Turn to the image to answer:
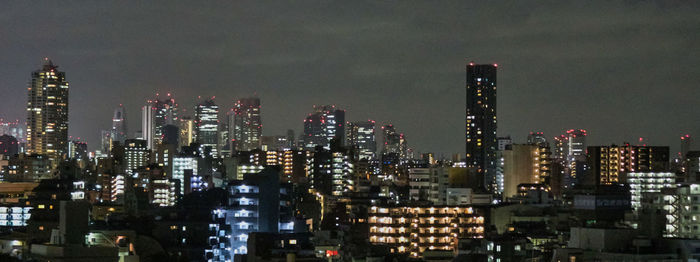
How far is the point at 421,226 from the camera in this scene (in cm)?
7425

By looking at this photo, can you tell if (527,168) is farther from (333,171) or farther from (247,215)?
(247,215)

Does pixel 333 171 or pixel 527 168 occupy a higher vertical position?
pixel 527 168

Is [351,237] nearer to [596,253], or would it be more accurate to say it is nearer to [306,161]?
[596,253]

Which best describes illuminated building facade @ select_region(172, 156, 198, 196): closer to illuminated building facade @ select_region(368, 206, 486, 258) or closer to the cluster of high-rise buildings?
the cluster of high-rise buildings

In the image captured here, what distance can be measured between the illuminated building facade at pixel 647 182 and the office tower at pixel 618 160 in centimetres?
1744

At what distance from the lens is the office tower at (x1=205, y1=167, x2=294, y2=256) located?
63.6 metres

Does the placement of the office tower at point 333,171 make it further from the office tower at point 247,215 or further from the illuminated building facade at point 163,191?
the office tower at point 247,215

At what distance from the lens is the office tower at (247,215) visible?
209 feet

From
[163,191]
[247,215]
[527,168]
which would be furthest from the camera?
[527,168]

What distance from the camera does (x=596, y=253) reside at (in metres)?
42.2

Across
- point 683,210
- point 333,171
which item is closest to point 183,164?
point 333,171

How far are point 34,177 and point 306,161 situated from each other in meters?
33.9

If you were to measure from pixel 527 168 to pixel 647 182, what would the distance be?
78.3ft

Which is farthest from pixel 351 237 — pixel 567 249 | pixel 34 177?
pixel 34 177
